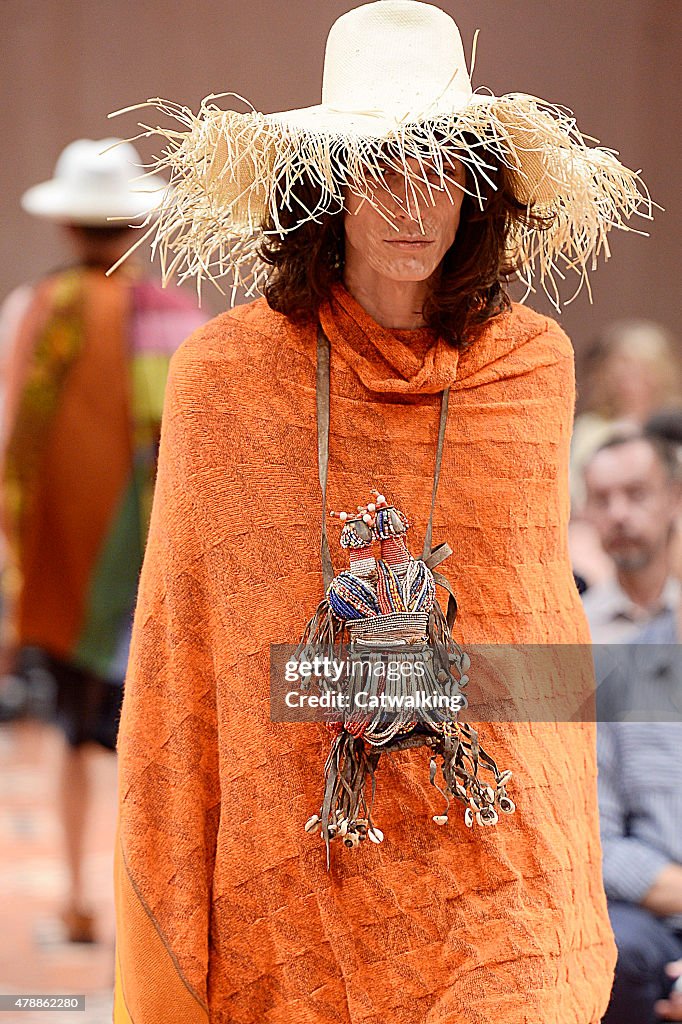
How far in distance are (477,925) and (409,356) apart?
2.20 ft

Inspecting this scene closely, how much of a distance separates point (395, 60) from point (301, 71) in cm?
77

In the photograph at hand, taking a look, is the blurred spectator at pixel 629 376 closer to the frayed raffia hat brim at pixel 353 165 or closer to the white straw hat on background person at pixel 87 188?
the white straw hat on background person at pixel 87 188

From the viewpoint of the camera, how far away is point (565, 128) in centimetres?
172

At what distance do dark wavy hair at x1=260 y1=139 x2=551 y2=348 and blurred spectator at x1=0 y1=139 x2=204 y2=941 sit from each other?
1.43 meters

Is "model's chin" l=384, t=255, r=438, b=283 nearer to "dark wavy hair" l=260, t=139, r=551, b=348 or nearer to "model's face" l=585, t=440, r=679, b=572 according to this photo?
"dark wavy hair" l=260, t=139, r=551, b=348

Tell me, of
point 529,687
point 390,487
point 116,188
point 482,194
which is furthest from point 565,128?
point 116,188

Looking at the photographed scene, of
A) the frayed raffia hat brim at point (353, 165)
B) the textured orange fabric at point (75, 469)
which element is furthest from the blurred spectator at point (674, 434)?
the frayed raffia hat brim at point (353, 165)

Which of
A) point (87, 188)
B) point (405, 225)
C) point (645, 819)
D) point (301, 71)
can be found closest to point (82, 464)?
point (87, 188)

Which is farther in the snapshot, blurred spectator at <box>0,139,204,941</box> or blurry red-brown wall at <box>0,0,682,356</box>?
blurred spectator at <box>0,139,204,941</box>

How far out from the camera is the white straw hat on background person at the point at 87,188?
3.48m

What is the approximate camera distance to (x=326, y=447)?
5.55ft

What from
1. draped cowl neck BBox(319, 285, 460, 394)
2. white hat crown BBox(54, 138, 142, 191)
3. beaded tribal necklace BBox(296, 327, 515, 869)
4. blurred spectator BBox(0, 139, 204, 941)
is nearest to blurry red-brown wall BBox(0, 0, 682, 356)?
white hat crown BBox(54, 138, 142, 191)

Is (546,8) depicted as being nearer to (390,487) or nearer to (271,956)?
(390,487)

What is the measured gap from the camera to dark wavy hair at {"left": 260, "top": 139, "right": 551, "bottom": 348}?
5.77 ft
